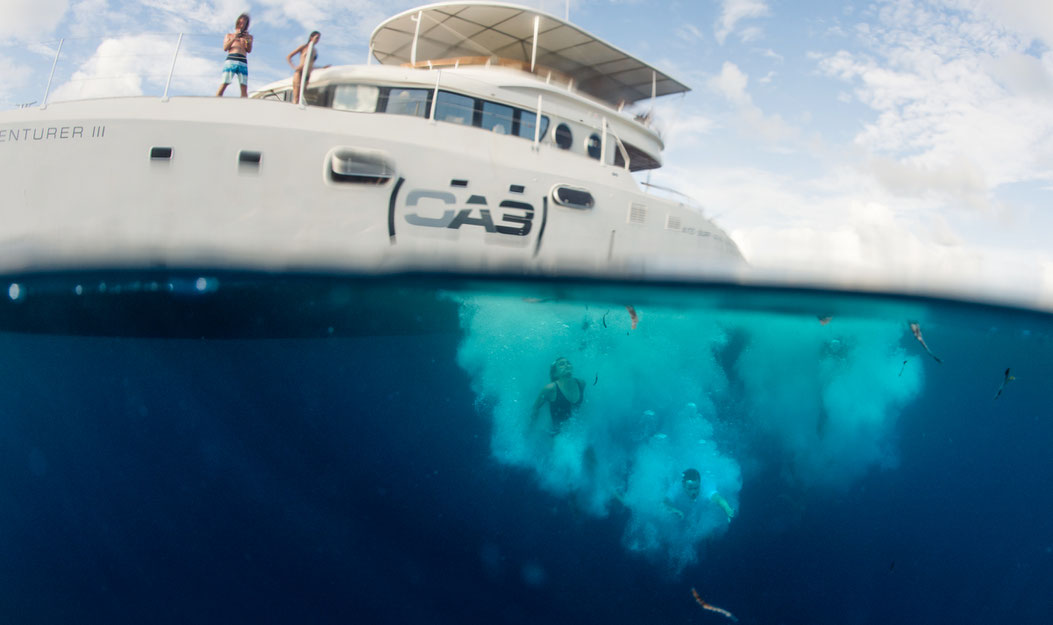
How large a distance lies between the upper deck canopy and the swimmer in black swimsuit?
323 inches

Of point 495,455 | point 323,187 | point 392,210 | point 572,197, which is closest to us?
point 495,455

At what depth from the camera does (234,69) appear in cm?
1008

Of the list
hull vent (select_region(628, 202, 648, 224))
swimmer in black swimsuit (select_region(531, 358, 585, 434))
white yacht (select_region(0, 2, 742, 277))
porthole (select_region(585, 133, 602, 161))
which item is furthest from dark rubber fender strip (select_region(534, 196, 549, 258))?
porthole (select_region(585, 133, 602, 161))

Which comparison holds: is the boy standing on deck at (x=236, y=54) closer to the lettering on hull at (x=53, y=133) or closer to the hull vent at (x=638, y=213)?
the lettering on hull at (x=53, y=133)

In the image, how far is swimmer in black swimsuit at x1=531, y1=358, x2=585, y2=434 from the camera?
26.9 ft

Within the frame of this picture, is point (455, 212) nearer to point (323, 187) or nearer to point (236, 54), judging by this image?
point (323, 187)

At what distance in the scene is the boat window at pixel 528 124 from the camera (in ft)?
37.7

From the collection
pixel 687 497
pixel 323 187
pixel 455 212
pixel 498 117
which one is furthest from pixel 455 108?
pixel 687 497

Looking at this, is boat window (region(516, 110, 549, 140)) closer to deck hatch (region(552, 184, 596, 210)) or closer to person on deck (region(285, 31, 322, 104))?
deck hatch (region(552, 184, 596, 210))

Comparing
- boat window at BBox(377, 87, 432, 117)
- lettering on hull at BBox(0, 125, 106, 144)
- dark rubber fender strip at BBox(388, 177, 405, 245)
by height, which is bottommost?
dark rubber fender strip at BBox(388, 177, 405, 245)

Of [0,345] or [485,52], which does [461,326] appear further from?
[485,52]

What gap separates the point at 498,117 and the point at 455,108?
2.88 feet

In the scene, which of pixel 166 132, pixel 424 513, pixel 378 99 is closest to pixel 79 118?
pixel 166 132

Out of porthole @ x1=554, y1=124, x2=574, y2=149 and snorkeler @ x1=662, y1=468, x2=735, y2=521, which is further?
porthole @ x1=554, y1=124, x2=574, y2=149
